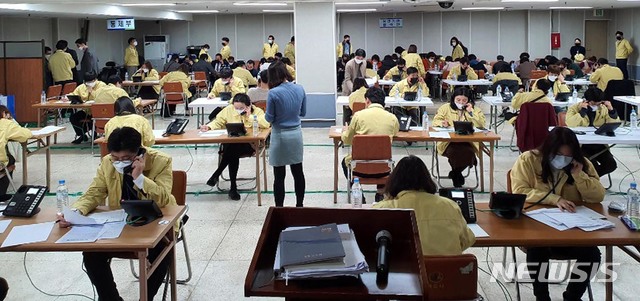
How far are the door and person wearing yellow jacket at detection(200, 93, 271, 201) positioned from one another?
1769 cm

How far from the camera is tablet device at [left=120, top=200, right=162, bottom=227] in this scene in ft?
10.8

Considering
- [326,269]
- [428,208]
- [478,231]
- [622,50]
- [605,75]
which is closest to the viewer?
[326,269]

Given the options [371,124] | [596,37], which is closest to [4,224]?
[371,124]

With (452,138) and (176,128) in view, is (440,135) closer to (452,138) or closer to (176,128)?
(452,138)

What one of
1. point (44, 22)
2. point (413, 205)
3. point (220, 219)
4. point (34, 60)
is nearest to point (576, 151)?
point (413, 205)

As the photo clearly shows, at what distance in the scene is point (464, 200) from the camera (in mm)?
3373

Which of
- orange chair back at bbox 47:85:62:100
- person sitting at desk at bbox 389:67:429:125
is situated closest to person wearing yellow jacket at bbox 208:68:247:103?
person sitting at desk at bbox 389:67:429:125

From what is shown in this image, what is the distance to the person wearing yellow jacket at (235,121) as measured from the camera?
6.79 metres

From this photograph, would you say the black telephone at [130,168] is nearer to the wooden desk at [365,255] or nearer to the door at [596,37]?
the wooden desk at [365,255]

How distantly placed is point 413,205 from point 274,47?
1751cm

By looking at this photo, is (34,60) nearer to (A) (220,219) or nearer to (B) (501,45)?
(A) (220,219)

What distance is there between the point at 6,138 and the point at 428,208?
4.87m

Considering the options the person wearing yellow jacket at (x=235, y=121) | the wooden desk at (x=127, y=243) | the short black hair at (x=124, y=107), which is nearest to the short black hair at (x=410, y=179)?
the wooden desk at (x=127, y=243)

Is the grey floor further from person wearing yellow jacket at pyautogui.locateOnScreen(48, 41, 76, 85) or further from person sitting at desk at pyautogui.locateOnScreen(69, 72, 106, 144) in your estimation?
person wearing yellow jacket at pyautogui.locateOnScreen(48, 41, 76, 85)
